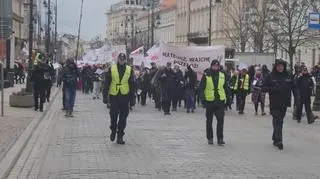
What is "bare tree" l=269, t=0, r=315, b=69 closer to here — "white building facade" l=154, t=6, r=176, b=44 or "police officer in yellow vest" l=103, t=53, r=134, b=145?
"police officer in yellow vest" l=103, t=53, r=134, b=145

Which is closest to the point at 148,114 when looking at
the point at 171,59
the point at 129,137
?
the point at 171,59

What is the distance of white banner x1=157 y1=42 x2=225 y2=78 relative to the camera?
29766 millimetres

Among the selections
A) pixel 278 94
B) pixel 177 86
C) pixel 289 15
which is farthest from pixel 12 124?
pixel 289 15

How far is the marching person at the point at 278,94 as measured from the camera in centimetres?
1512

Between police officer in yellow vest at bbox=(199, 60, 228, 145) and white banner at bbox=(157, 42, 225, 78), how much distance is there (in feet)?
46.0

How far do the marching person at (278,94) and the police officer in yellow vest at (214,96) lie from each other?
3.12 feet

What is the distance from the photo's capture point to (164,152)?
13.9m

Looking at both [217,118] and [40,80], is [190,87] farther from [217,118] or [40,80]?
[217,118]

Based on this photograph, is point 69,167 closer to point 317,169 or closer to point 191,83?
point 317,169

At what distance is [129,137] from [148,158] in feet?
12.5

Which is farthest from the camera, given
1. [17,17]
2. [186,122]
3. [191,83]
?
[17,17]

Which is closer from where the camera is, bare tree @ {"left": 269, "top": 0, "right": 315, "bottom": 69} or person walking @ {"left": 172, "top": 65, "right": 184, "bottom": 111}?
person walking @ {"left": 172, "top": 65, "right": 184, "bottom": 111}

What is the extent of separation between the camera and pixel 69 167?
11.8 meters

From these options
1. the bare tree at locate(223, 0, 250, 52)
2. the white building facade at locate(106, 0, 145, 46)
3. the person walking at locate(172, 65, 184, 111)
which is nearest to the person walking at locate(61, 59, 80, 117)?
the person walking at locate(172, 65, 184, 111)
